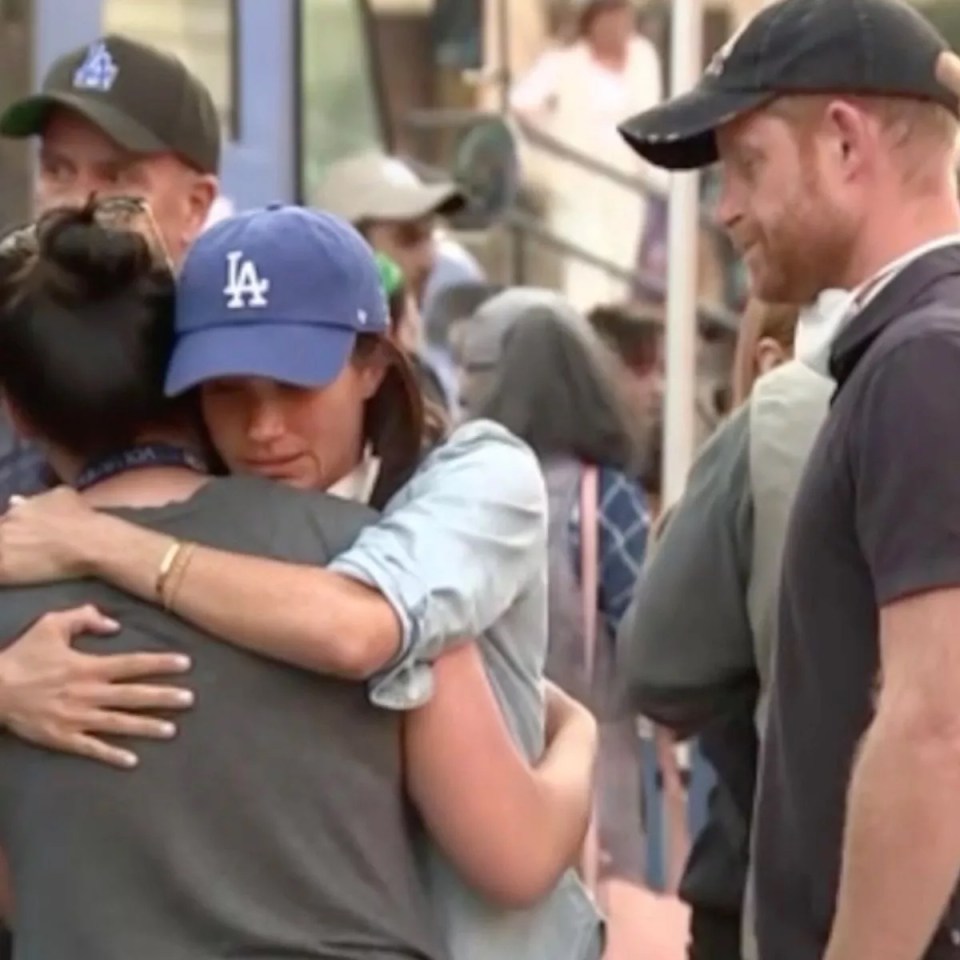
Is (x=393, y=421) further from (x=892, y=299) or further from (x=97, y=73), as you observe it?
(x=97, y=73)

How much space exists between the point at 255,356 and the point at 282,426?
0.07 meters

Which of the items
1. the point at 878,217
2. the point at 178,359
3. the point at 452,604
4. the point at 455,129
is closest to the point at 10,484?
the point at 178,359

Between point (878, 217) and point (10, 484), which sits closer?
point (878, 217)

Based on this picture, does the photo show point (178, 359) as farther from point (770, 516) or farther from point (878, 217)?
point (770, 516)

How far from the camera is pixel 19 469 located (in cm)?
297

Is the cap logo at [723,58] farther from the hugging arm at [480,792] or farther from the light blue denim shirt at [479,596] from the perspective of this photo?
the hugging arm at [480,792]

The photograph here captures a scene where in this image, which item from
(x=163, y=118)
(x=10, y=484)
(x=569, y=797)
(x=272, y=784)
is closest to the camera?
(x=272, y=784)

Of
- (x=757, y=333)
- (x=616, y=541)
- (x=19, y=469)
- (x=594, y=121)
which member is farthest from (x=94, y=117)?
(x=594, y=121)

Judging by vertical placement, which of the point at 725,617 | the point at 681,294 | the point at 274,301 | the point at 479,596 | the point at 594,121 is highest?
the point at 274,301

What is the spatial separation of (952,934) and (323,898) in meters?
0.57

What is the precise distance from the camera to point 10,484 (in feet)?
9.77

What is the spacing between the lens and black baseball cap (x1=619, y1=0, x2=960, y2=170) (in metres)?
2.70

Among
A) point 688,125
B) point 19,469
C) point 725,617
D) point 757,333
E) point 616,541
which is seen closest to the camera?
point 688,125

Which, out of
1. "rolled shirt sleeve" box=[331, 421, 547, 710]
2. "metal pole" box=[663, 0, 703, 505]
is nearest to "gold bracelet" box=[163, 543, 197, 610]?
"rolled shirt sleeve" box=[331, 421, 547, 710]
